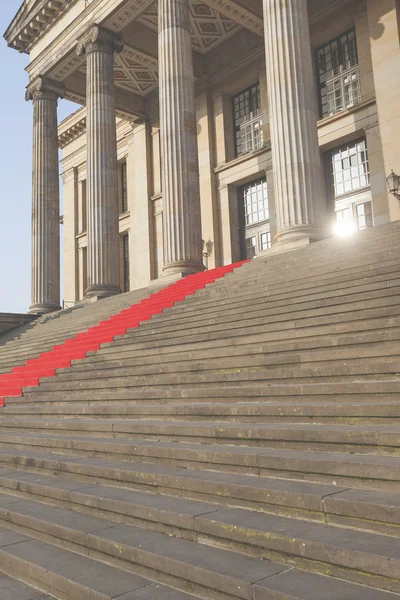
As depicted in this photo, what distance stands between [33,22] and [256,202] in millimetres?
12926

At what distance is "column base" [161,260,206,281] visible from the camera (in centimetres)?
1573

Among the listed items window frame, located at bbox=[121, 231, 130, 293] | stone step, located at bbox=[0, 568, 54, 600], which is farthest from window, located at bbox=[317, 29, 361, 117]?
Result: stone step, located at bbox=[0, 568, 54, 600]

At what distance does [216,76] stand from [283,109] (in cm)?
1124

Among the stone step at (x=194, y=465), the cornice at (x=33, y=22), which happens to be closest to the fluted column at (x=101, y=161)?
the cornice at (x=33, y=22)

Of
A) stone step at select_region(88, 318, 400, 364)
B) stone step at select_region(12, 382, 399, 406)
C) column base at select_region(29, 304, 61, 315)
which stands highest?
column base at select_region(29, 304, 61, 315)

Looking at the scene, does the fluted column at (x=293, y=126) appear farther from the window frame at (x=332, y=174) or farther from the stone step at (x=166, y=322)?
the window frame at (x=332, y=174)

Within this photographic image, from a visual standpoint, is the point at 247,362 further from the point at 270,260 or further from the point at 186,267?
the point at 186,267

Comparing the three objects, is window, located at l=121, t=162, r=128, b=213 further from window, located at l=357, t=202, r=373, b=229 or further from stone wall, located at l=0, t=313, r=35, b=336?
window, located at l=357, t=202, r=373, b=229

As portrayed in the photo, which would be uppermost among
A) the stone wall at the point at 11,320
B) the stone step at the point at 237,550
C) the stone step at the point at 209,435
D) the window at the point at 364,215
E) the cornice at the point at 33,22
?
the cornice at the point at 33,22

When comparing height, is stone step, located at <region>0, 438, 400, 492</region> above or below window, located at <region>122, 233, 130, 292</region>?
below

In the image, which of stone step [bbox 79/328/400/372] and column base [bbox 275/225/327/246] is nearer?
stone step [bbox 79/328/400/372]

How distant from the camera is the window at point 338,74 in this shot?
1875 cm

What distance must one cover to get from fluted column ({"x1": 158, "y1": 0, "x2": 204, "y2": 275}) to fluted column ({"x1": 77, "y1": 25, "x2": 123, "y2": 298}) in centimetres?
387

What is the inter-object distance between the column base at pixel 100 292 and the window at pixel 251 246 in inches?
243
